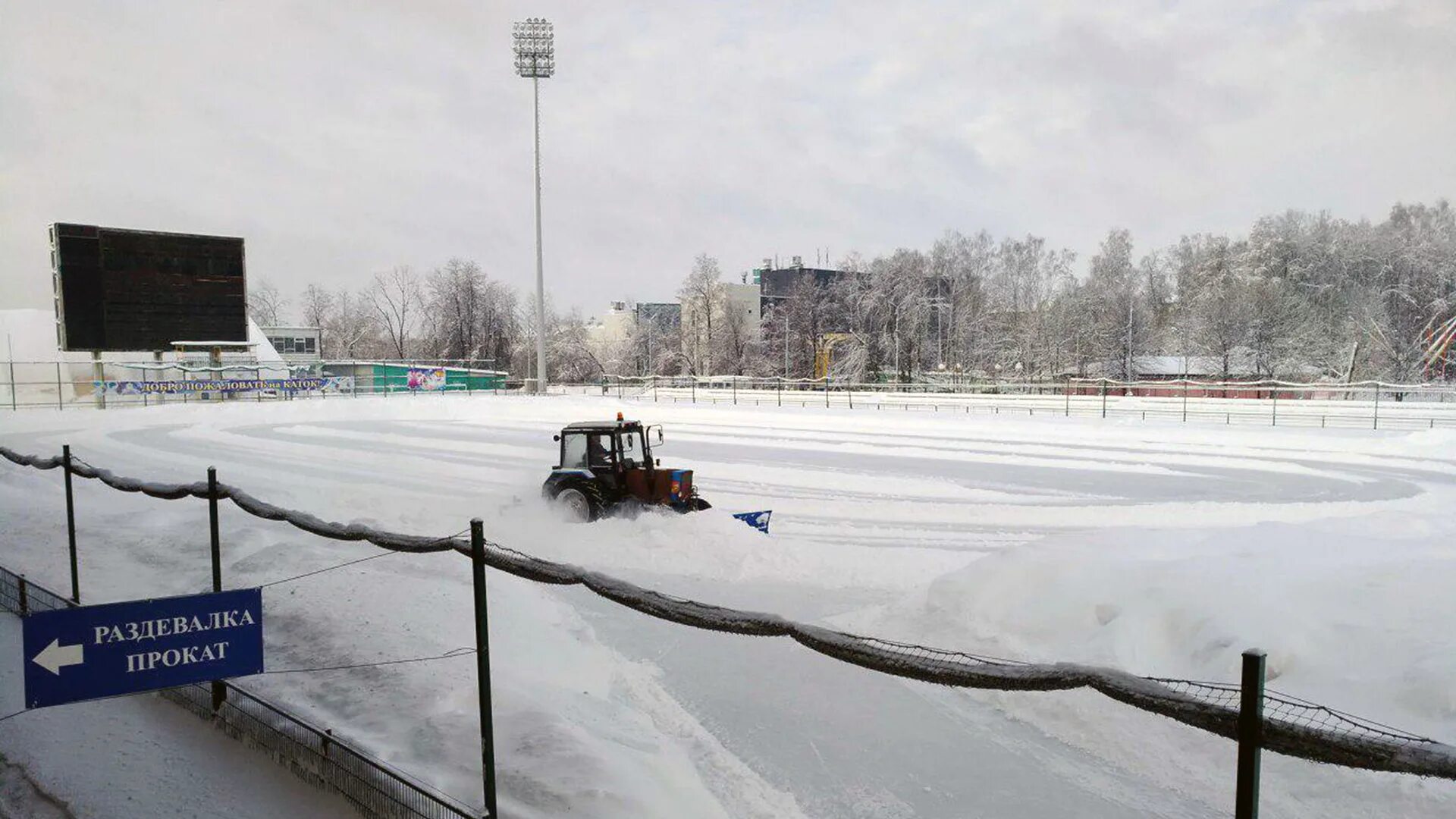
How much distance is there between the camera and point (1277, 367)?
179 ft

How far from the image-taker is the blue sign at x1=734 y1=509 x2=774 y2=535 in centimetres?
1165

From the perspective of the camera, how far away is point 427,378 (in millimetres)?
51938

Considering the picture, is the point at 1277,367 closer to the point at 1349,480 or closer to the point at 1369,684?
the point at 1349,480

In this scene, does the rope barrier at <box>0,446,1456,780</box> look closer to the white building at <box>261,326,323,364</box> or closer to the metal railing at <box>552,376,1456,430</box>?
the metal railing at <box>552,376,1456,430</box>

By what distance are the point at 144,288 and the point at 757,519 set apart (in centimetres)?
4249

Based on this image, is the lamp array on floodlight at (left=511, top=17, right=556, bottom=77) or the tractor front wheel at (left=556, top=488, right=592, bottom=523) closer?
the tractor front wheel at (left=556, top=488, right=592, bottom=523)

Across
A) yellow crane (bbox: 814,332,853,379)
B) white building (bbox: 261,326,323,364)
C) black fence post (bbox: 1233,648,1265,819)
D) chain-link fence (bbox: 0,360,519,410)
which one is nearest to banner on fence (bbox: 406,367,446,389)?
chain-link fence (bbox: 0,360,519,410)

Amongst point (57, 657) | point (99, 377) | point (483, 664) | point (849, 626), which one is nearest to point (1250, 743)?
point (483, 664)

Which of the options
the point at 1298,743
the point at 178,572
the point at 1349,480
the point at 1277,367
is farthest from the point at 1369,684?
the point at 1277,367

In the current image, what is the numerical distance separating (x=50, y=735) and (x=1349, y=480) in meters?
21.0

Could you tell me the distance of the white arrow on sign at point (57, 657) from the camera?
376 cm

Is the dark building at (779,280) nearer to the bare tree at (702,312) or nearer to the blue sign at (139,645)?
the bare tree at (702,312)

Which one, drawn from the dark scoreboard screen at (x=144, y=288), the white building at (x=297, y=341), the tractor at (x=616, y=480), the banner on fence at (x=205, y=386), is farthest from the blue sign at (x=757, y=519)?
the white building at (x=297, y=341)

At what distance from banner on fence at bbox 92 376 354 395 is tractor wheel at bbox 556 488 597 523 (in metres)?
34.2
